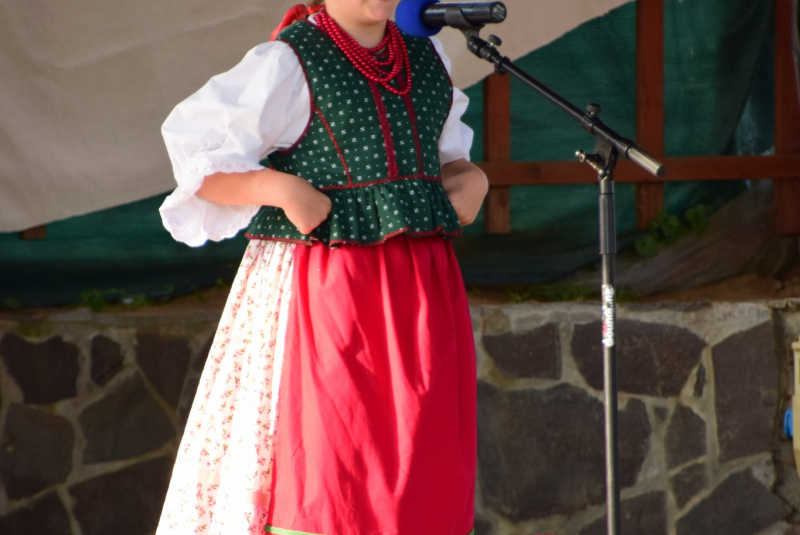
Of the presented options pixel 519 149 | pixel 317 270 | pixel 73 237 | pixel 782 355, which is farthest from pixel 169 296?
pixel 782 355

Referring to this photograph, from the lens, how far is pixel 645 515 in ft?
10.4

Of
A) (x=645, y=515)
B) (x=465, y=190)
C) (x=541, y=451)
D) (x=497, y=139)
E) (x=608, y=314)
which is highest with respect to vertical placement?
(x=497, y=139)

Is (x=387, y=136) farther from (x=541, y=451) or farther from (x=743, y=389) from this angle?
(x=743, y=389)

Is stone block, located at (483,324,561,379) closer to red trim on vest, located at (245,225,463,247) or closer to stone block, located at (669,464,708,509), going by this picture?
stone block, located at (669,464,708,509)

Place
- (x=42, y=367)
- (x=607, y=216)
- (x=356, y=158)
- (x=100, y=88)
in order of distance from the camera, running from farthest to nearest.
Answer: (x=42, y=367), (x=100, y=88), (x=356, y=158), (x=607, y=216)

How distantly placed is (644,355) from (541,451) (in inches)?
17.3

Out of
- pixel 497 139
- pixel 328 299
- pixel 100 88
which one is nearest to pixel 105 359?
pixel 100 88

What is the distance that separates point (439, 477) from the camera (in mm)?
1663

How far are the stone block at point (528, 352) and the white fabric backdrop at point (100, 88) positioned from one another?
1087 millimetres

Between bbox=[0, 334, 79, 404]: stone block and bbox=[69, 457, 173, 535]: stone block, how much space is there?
11.3 inches

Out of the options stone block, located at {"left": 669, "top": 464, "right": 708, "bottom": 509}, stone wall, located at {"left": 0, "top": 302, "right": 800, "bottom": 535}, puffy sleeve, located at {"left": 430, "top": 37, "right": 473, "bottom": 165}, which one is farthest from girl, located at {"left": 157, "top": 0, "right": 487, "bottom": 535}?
stone block, located at {"left": 669, "top": 464, "right": 708, "bottom": 509}

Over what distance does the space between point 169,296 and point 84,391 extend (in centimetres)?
40

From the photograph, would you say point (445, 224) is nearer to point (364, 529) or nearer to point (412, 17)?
point (412, 17)

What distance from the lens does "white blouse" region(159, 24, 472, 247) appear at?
66.0 inches
